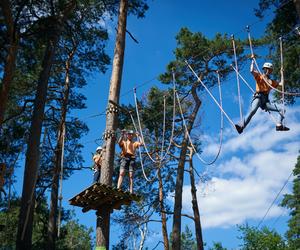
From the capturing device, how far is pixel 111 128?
25.1ft

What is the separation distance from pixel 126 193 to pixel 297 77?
20.6ft

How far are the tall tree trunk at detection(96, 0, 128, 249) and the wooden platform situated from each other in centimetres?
14

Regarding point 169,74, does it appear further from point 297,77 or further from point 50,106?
point 297,77

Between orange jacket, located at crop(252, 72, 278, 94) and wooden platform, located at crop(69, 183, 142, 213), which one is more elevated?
orange jacket, located at crop(252, 72, 278, 94)

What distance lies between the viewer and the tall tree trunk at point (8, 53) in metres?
9.53

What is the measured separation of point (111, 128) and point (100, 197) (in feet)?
4.35

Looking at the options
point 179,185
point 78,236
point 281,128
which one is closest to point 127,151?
point 281,128

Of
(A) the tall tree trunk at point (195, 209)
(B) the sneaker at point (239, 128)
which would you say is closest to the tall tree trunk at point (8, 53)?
(B) the sneaker at point (239, 128)

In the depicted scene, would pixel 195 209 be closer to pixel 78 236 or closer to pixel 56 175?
pixel 56 175

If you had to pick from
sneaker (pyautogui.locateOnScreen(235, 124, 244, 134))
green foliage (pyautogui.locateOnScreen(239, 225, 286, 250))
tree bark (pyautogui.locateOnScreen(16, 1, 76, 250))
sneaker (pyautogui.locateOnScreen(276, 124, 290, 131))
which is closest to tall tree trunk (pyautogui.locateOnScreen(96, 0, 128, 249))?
sneaker (pyautogui.locateOnScreen(235, 124, 244, 134))

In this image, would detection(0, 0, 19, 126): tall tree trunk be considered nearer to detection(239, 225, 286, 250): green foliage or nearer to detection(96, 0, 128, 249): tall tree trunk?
detection(96, 0, 128, 249): tall tree trunk

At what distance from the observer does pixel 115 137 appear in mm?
7613

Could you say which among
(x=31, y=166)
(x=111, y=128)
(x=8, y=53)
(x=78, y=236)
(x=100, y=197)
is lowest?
(x=100, y=197)

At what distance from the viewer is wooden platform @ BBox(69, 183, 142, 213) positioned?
21.5 ft
